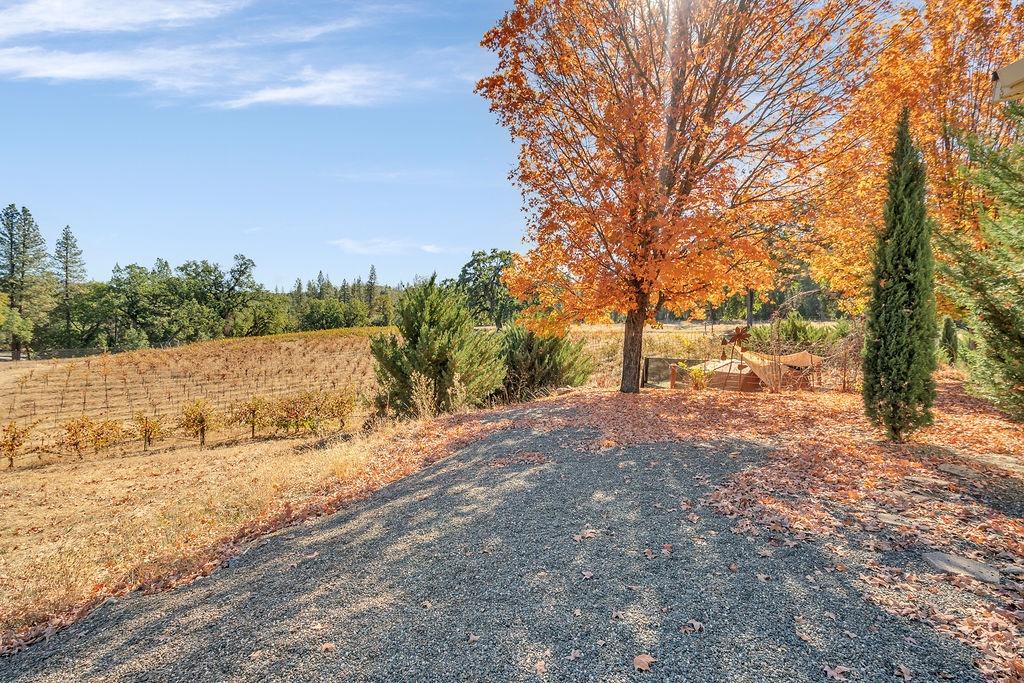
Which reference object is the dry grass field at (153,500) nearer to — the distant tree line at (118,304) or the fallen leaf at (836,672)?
the fallen leaf at (836,672)

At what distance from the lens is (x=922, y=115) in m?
11.1

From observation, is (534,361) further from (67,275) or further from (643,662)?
(67,275)

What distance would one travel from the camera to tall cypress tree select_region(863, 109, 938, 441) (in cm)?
657

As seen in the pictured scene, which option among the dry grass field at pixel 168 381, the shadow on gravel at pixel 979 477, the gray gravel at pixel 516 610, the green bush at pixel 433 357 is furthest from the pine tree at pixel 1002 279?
the dry grass field at pixel 168 381

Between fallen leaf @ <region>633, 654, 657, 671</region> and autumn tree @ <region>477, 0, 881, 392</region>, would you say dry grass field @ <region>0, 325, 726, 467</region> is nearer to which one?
autumn tree @ <region>477, 0, 881, 392</region>

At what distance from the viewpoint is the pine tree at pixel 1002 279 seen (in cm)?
533

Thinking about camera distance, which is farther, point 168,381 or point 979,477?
point 168,381

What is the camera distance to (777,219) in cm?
1008

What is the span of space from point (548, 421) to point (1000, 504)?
581 cm

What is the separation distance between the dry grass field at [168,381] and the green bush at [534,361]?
15.7 feet

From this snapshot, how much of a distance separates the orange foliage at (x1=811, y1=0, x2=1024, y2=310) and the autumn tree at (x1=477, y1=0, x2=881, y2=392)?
0.60 metres

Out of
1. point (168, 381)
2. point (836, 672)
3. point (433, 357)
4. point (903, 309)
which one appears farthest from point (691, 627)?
point (168, 381)

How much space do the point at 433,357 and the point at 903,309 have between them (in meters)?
9.30

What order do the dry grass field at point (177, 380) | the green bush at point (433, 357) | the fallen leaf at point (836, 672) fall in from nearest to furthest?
the fallen leaf at point (836, 672) < the green bush at point (433, 357) < the dry grass field at point (177, 380)
